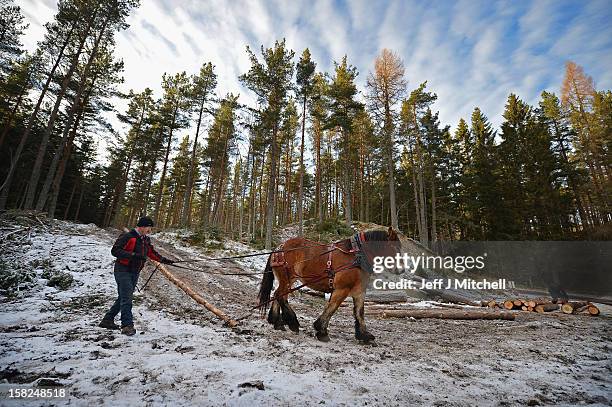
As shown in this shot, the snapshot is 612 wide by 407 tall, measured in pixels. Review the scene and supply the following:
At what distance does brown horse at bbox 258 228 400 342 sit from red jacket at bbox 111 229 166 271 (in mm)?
2503

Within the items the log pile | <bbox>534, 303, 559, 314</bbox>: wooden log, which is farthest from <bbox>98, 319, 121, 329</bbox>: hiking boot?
<bbox>534, 303, 559, 314</bbox>: wooden log

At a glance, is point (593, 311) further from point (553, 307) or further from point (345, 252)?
point (345, 252)

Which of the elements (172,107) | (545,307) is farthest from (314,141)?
(545,307)

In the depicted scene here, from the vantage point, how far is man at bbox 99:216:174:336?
4.32 m

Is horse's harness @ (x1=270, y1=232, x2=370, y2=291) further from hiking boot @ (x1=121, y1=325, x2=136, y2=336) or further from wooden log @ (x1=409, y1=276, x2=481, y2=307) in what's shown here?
wooden log @ (x1=409, y1=276, x2=481, y2=307)

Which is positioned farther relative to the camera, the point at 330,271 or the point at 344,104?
the point at 344,104

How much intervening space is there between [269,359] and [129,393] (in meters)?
1.67

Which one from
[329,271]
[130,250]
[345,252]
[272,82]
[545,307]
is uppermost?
[272,82]

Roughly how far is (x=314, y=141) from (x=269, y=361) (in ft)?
89.9

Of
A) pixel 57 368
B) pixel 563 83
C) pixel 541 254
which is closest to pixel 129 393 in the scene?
pixel 57 368

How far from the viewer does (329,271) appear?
202 inches

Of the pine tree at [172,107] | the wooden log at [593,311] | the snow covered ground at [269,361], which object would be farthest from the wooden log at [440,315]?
the pine tree at [172,107]

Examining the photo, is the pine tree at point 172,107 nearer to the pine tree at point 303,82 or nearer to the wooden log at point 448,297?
the pine tree at point 303,82

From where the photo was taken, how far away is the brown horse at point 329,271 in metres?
4.95
